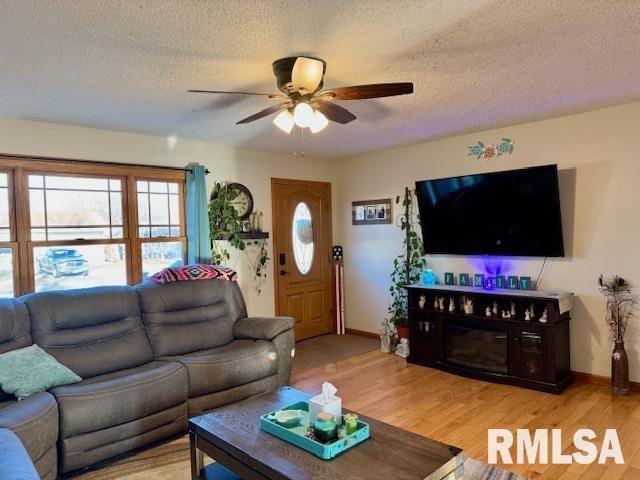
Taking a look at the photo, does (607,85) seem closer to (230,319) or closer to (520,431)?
(520,431)

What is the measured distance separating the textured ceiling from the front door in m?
1.94

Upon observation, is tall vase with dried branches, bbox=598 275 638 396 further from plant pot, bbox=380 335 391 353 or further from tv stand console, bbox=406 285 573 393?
plant pot, bbox=380 335 391 353

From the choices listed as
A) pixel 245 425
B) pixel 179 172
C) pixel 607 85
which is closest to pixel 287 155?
pixel 179 172

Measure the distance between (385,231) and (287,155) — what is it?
5.14ft

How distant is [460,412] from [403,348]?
1456 millimetres

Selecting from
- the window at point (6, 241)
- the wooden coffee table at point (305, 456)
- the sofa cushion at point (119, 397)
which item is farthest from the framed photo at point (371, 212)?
the window at point (6, 241)

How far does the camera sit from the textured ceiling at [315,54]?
75.6 inches

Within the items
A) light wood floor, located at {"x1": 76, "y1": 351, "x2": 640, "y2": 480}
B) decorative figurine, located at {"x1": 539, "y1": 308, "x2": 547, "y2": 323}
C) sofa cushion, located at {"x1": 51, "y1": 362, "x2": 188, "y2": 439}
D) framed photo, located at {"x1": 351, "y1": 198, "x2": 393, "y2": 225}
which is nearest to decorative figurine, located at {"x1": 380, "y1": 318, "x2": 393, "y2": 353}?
light wood floor, located at {"x1": 76, "y1": 351, "x2": 640, "y2": 480}

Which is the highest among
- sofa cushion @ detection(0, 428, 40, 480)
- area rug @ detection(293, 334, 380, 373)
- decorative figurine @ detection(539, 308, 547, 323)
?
decorative figurine @ detection(539, 308, 547, 323)

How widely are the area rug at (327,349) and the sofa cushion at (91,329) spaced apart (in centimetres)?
169

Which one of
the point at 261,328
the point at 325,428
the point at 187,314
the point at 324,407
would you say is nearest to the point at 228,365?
the point at 261,328

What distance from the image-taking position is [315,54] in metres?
2.37

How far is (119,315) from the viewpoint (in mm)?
3359

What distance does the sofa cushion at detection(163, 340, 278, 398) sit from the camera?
10.2 feet
